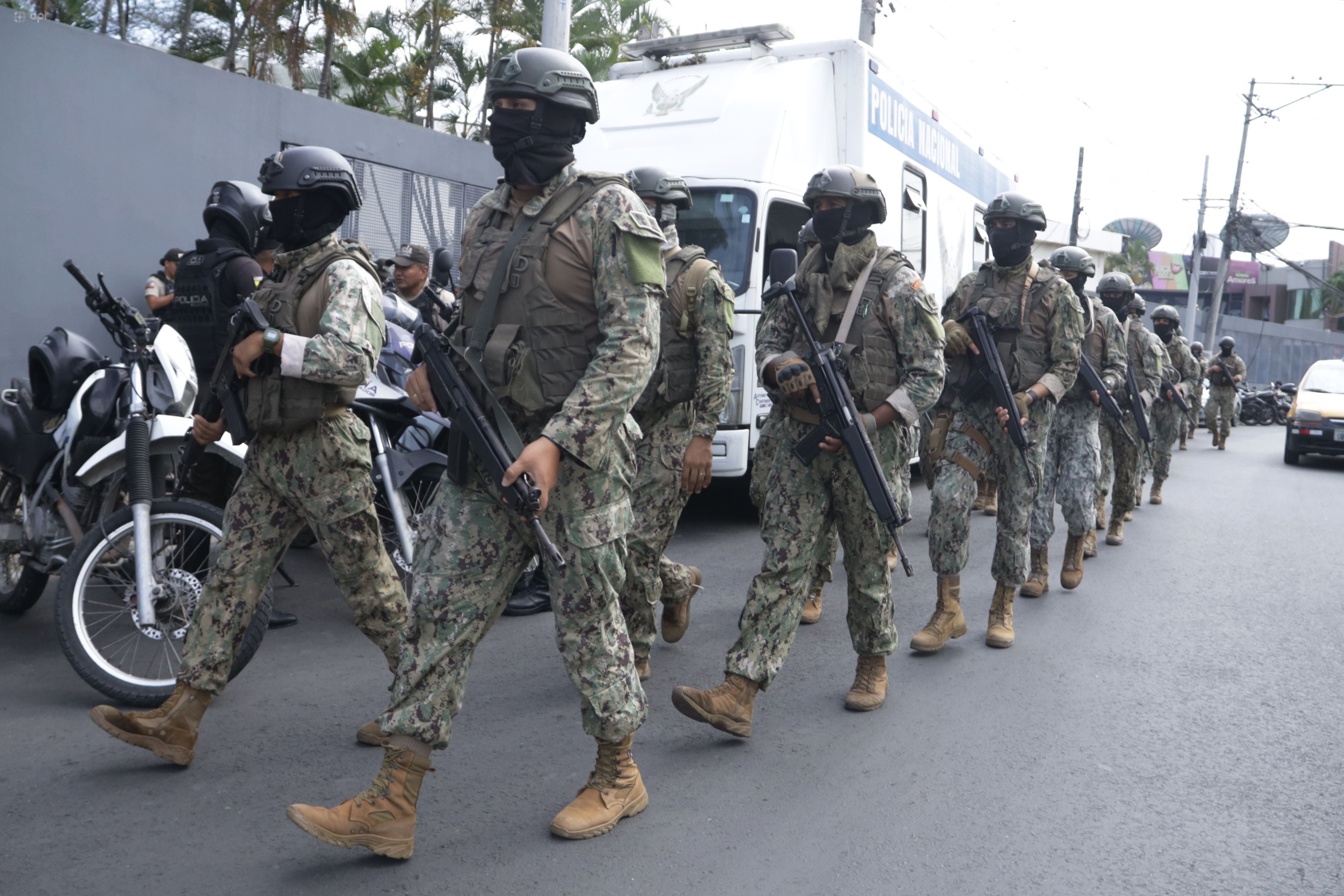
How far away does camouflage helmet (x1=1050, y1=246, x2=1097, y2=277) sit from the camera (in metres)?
7.30

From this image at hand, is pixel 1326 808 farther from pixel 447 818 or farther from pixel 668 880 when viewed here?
pixel 447 818

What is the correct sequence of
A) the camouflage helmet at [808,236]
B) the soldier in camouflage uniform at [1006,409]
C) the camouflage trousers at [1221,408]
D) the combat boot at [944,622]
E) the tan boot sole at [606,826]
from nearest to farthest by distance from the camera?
the tan boot sole at [606,826]
the camouflage helmet at [808,236]
the combat boot at [944,622]
the soldier in camouflage uniform at [1006,409]
the camouflage trousers at [1221,408]

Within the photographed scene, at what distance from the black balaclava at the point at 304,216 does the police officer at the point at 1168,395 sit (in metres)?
8.52

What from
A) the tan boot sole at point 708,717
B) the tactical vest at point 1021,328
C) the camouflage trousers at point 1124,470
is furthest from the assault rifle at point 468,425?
the camouflage trousers at point 1124,470

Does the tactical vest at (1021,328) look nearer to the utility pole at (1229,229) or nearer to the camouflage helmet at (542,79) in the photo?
the camouflage helmet at (542,79)

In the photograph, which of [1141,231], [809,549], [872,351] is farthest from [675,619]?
[1141,231]

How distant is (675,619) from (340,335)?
7.66 feet

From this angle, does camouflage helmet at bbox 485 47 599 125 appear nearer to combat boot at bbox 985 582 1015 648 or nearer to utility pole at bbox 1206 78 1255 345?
combat boot at bbox 985 582 1015 648

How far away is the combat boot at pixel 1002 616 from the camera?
5.47 meters

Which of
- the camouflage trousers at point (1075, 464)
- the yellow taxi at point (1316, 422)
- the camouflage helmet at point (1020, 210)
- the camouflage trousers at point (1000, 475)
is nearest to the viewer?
the camouflage trousers at point (1000, 475)

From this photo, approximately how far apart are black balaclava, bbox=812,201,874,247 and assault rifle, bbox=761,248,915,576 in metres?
0.44

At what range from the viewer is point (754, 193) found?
25.1 ft


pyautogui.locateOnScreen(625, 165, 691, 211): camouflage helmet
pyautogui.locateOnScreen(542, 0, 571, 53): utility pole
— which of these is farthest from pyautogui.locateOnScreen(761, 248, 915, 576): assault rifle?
pyautogui.locateOnScreen(542, 0, 571, 53): utility pole

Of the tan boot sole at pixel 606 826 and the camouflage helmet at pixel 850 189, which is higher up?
the camouflage helmet at pixel 850 189
